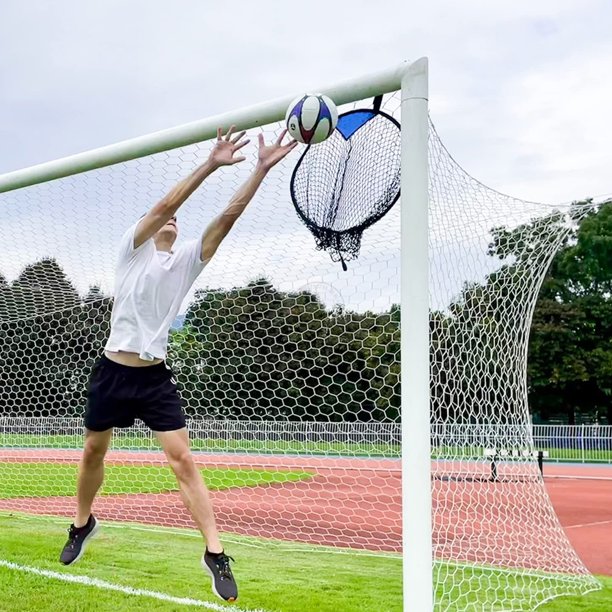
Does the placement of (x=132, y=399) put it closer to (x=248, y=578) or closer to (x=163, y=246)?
(x=163, y=246)

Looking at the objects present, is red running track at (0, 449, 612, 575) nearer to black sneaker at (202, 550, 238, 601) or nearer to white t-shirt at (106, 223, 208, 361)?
black sneaker at (202, 550, 238, 601)

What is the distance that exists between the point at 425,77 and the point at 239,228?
2458 millimetres

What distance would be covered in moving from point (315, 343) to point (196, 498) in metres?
2.23

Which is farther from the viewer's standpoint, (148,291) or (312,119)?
(148,291)

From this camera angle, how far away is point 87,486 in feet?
17.2

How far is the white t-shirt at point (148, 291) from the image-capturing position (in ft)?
16.1

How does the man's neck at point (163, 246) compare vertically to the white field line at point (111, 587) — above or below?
above

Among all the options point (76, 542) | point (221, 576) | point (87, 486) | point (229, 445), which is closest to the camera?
point (221, 576)

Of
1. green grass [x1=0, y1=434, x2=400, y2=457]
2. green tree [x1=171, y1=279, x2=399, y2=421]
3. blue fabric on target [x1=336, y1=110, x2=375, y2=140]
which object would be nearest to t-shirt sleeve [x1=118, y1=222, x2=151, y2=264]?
blue fabric on target [x1=336, y1=110, x2=375, y2=140]

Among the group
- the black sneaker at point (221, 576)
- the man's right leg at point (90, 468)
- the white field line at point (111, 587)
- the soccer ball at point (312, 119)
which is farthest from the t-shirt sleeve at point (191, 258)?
the white field line at point (111, 587)

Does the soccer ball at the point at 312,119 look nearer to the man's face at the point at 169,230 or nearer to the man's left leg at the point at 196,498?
the man's face at the point at 169,230

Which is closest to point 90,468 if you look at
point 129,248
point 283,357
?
point 129,248

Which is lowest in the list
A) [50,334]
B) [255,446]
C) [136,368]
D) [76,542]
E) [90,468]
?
[255,446]

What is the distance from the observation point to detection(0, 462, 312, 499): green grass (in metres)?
13.8
